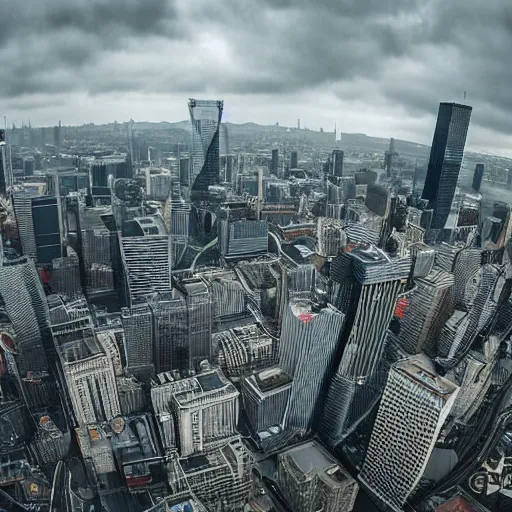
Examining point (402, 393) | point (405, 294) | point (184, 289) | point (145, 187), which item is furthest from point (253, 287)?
point (402, 393)

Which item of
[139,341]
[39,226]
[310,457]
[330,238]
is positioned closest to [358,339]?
[310,457]

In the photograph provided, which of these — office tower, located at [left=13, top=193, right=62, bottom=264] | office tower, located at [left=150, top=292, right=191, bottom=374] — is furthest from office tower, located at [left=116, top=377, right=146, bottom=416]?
office tower, located at [left=13, top=193, right=62, bottom=264]

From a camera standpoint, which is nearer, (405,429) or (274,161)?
(405,429)

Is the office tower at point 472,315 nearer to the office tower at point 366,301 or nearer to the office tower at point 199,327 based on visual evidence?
the office tower at point 366,301

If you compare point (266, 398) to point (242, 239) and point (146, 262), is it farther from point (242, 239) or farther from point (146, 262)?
point (242, 239)

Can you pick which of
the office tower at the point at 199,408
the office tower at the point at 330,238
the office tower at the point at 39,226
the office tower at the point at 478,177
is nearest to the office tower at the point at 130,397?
the office tower at the point at 199,408

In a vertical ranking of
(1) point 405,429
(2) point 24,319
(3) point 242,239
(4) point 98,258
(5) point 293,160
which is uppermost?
(5) point 293,160

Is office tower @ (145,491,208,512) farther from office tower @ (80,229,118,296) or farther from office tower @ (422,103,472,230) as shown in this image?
office tower @ (422,103,472,230)
